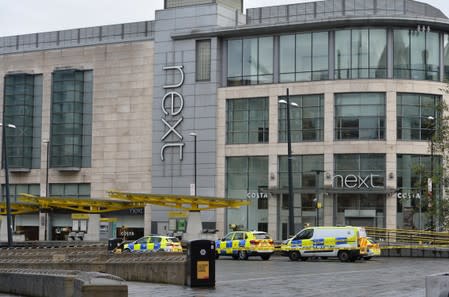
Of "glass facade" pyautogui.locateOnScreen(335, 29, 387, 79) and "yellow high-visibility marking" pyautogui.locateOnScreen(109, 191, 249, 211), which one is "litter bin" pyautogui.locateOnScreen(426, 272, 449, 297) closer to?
"yellow high-visibility marking" pyautogui.locateOnScreen(109, 191, 249, 211)

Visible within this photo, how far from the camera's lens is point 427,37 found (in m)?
65.1

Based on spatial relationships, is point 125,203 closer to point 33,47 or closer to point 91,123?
point 91,123

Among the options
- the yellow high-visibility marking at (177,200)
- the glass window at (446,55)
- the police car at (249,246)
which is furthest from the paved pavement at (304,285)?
the glass window at (446,55)

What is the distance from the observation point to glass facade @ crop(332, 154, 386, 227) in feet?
210

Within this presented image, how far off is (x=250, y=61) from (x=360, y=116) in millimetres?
9926

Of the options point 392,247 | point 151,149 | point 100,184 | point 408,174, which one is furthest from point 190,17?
point 392,247

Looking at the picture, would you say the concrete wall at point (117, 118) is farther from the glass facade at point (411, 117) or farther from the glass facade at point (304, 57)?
the glass facade at point (411, 117)

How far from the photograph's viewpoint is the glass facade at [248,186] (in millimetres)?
67438

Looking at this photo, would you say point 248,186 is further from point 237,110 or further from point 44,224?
point 44,224

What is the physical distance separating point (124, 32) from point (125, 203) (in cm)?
1984

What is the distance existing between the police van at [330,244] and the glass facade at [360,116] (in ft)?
72.3

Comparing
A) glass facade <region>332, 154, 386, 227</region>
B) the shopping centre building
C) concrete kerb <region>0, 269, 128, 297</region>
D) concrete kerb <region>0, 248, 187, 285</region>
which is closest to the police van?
concrete kerb <region>0, 248, 187, 285</region>

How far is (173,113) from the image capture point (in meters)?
70.8

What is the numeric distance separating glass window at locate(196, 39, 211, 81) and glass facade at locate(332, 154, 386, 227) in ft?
43.2
